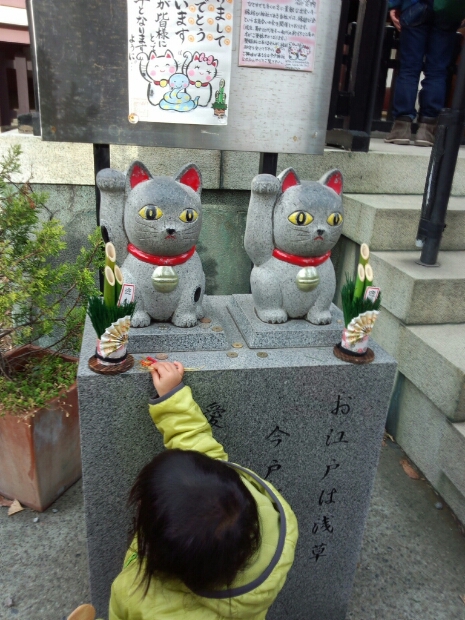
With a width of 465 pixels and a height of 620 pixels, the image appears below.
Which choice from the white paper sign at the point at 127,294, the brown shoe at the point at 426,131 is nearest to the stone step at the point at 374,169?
the brown shoe at the point at 426,131

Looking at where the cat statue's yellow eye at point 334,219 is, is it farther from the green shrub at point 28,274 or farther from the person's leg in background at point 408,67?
the person's leg in background at point 408,67

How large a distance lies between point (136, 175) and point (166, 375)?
793 millimetres

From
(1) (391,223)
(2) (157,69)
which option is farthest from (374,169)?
(2) (157,69)

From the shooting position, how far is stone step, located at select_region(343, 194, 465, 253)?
3527mm

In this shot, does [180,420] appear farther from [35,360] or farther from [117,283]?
[35,360]

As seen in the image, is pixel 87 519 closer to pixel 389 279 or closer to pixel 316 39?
pixel 389 279

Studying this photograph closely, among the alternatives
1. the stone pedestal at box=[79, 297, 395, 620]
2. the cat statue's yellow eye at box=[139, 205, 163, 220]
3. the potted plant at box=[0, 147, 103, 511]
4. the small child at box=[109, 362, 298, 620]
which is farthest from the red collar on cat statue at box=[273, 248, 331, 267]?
the potted plant at box=[0, 147, 103, 511]

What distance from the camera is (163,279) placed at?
1.97 meters

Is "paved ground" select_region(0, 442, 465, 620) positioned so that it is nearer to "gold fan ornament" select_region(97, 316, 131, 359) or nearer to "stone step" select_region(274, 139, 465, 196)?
"gold fan ornament" select_region(97, 316, 131, 359)

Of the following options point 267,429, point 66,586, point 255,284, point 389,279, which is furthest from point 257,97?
point 66,586

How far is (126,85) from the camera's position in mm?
2566

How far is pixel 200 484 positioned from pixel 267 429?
0.83 metres

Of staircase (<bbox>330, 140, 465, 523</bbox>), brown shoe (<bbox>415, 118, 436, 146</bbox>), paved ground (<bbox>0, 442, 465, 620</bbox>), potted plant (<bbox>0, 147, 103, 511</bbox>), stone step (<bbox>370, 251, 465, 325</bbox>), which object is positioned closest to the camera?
paved ground (<bbox>0, 442, 465, 620</bbox>)

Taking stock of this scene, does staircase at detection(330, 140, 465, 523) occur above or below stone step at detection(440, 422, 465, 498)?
above
